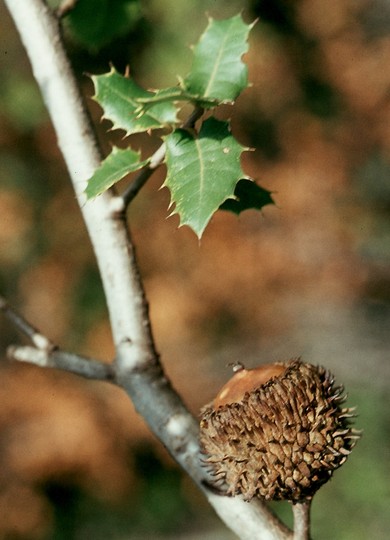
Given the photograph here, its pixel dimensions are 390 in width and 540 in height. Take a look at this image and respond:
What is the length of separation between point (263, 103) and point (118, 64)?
39.1 inches

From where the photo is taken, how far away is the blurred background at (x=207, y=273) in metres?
3.81

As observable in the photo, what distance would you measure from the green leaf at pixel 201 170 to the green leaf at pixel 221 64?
0.05 m

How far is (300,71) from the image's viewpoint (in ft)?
15.6

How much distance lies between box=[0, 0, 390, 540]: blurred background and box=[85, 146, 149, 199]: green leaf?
2705mm

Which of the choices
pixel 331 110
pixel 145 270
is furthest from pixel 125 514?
pixel 331 110

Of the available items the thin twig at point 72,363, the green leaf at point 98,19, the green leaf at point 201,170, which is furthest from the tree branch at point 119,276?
the green leaf at point 98,19

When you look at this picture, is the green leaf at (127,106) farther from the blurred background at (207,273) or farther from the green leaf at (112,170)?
the blurred background at (207,273)

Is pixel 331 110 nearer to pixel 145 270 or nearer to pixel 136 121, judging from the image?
pixel 145 270

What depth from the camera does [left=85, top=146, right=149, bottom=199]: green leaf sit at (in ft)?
3.01

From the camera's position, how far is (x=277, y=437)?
91 centimetres

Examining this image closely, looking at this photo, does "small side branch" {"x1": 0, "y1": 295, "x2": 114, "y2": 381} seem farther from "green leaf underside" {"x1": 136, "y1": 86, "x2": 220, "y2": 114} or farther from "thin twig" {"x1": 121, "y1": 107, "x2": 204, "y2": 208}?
"green leaf underside" {"x1": 136, "y1": 86, "x2": 220, "y2": 114}

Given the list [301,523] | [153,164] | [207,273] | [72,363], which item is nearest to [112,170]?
[153,164]

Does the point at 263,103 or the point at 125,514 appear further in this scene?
the point at 263,103

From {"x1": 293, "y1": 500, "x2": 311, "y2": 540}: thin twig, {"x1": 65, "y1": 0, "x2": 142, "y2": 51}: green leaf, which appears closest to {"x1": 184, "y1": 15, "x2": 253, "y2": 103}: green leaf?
{"x1": 65, "y1": 0, "x2": 142, "y2": 51}: green leaf
